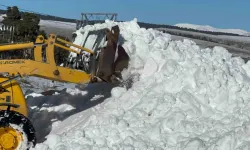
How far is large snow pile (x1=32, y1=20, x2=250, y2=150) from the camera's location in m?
7.19

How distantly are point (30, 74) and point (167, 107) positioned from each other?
91.9 inches

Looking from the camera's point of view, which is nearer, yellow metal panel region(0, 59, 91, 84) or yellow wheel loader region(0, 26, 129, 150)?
yellow wheel loader region(0, 26, 129, 150)

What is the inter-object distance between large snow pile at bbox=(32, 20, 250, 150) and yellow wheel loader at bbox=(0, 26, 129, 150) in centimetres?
47

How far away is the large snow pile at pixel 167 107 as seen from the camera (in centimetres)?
719

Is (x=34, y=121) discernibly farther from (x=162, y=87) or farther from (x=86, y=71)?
(x=162, y=87)

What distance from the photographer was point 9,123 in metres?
7.02

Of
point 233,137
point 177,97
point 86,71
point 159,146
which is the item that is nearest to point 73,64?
point 86,71

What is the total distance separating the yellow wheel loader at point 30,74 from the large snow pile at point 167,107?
465mm

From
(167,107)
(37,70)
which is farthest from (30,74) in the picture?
(167,107)

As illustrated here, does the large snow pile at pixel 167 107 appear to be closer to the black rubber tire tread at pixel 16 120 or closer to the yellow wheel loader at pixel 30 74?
the black rubber tire tread at pixel 16 120

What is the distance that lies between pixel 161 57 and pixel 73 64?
175 cm

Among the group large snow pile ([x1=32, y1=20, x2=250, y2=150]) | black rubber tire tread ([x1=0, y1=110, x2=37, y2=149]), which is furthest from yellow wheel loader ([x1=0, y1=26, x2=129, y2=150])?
large snow pile ([x1=32, y1=20, x2=250, y2=150])

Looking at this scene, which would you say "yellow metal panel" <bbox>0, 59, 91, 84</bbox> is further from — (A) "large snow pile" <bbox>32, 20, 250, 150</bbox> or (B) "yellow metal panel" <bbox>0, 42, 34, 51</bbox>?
(A) "large snow pile" <bbox>32, 20, 250, 150</bbox>

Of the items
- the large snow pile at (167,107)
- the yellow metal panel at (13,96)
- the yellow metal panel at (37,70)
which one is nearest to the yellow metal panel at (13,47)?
the yellow metal panel at (37,70)
